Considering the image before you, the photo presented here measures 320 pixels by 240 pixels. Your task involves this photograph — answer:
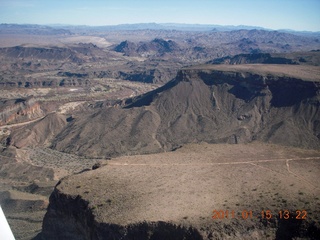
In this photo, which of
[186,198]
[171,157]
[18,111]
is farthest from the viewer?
[18,111]

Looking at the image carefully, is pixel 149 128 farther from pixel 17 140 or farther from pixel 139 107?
pixel 17 140

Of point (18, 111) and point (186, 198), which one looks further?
point (18, 111)

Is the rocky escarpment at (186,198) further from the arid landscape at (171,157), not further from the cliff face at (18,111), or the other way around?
the cliff face at (18,111)

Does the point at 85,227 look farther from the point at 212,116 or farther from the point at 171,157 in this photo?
the point at 212,116

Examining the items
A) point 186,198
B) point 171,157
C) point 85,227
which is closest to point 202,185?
point 186,198

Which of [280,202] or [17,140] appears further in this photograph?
[17,140]

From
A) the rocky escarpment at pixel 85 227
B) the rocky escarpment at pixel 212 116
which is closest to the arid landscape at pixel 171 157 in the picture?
the rocky escarpment at pixel 85 227

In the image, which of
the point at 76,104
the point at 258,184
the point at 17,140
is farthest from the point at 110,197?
the point at 76,104

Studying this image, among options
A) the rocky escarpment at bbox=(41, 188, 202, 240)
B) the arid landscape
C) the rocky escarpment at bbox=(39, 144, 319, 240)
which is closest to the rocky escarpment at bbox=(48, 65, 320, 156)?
the arid landscape
